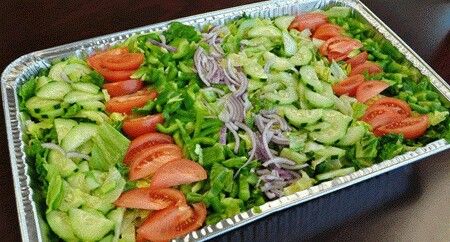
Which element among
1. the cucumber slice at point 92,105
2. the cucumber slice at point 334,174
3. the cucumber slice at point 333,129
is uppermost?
the cucumber slice at point 92,105

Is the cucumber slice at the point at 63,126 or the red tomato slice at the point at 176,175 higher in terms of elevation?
the cucumber slice at the point at 63,126

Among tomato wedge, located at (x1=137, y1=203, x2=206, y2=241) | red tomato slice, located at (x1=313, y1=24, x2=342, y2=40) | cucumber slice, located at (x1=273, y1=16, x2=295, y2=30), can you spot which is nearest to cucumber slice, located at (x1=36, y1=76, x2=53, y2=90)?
tomato wedge, located at (x1=137, y1=203, x2=206, y2=241)

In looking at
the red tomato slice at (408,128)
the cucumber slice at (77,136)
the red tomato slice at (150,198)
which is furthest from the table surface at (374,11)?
the red tomato slice at (150,198)

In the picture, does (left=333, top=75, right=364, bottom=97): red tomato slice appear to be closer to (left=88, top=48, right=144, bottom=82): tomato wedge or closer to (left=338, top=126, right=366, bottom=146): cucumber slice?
(left=338, top=126, right=366, bottom=146): cucumber slice

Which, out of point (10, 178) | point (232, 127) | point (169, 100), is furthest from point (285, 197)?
point (10, 178)

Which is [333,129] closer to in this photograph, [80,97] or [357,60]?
[357,60]

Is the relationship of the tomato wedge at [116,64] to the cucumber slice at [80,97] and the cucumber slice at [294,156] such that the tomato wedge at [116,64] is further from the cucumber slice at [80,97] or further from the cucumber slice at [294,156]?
the cucumber slice at [294,156]

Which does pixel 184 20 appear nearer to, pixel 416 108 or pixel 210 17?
pixel 210 17
